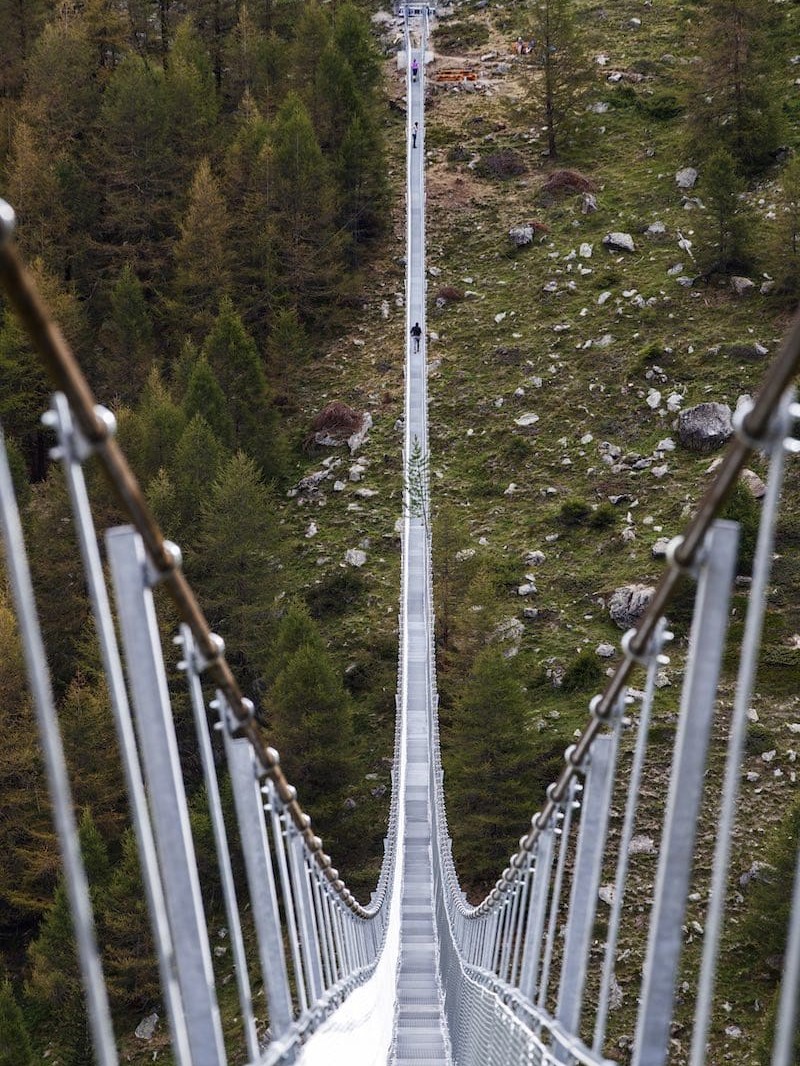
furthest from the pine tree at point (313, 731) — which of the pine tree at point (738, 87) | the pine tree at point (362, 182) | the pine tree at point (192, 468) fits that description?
the pine tree at point (738, 87)

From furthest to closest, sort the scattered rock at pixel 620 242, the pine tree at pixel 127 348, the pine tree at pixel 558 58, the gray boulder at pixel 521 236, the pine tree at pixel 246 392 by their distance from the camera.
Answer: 1. the pine tree at pixel 558 58
2. the gray boulder at pixel 521 236
3. the scattered rock at pixel 620 242
4. the pine tree at pixel 127 348
5. the pine tree at pixel 246 392

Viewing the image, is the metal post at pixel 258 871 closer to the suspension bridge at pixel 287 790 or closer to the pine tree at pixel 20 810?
the suspension bridge at pixel 287 790

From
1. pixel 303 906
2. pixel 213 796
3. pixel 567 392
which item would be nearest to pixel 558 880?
pixel 303 906

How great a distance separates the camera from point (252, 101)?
2010 inches

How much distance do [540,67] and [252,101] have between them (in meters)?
11.9

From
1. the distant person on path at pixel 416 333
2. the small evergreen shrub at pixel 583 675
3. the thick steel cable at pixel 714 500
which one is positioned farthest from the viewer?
the distant person on path at pixel 416 333

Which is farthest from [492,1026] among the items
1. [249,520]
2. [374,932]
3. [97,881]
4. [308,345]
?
[308,345]

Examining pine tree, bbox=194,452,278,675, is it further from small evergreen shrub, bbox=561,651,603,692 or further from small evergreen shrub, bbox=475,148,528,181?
small evergreen shrub, bbox=475,148,528,181

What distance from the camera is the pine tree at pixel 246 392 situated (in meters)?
37.4

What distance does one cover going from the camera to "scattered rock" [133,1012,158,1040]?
75.2ft

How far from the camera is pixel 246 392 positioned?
3747cm

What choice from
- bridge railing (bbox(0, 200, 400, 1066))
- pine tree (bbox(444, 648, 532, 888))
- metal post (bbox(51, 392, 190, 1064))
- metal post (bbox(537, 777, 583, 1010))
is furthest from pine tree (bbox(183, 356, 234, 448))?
metal post (bbox(51, 392, 190, 1064))

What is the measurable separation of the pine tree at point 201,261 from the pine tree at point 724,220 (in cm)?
1636

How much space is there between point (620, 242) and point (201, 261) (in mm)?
15067
